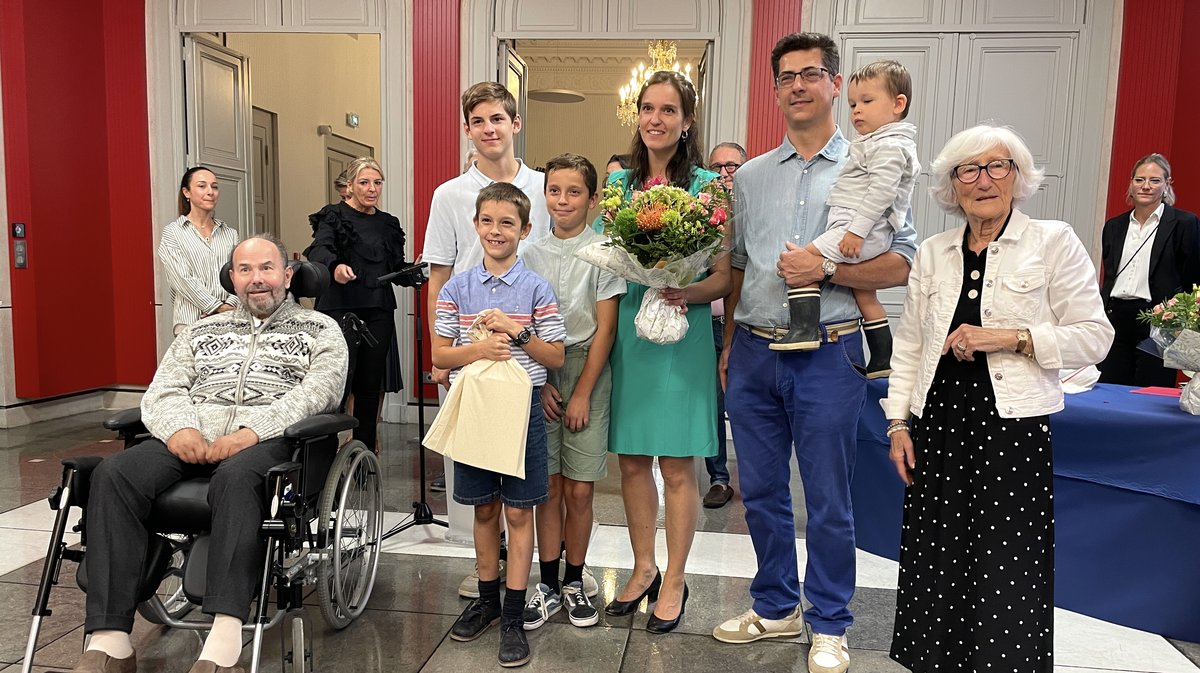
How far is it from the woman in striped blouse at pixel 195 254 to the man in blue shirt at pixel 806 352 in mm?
3381

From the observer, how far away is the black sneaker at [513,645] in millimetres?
2496

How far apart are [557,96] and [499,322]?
999 cm

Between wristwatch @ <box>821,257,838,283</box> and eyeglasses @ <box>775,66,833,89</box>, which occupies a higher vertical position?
eyeglasses @ <box>775,66,833,89</box>

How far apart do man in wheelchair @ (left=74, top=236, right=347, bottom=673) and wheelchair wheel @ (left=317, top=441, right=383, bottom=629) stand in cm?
19

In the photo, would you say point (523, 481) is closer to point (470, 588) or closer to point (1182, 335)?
point (470, 588)

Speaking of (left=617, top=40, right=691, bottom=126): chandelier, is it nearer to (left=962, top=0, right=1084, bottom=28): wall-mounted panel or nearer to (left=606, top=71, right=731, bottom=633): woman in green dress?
(left=962, top=0, right=1084, bottom=28): wall-mounted panel

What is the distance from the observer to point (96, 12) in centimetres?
650

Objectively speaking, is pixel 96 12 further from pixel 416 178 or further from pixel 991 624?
pixel 991 624

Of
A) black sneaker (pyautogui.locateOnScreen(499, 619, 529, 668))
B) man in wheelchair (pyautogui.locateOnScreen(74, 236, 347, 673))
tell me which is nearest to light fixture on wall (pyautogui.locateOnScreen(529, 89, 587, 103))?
man in wheelchair (pyautogui.locateOnScreen(74, 236, 347, 673))

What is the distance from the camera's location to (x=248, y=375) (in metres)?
2.68

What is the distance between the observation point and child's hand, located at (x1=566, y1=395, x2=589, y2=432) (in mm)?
2652

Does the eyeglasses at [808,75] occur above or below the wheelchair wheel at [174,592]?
above

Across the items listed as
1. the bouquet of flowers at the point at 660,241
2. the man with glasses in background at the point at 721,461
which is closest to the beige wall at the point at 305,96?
the man with glasses in background at the point at 721,461

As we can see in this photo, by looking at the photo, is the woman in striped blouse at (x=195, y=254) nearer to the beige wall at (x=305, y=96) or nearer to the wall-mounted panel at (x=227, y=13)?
the wall-mounted panel at (x=227, y=13)
